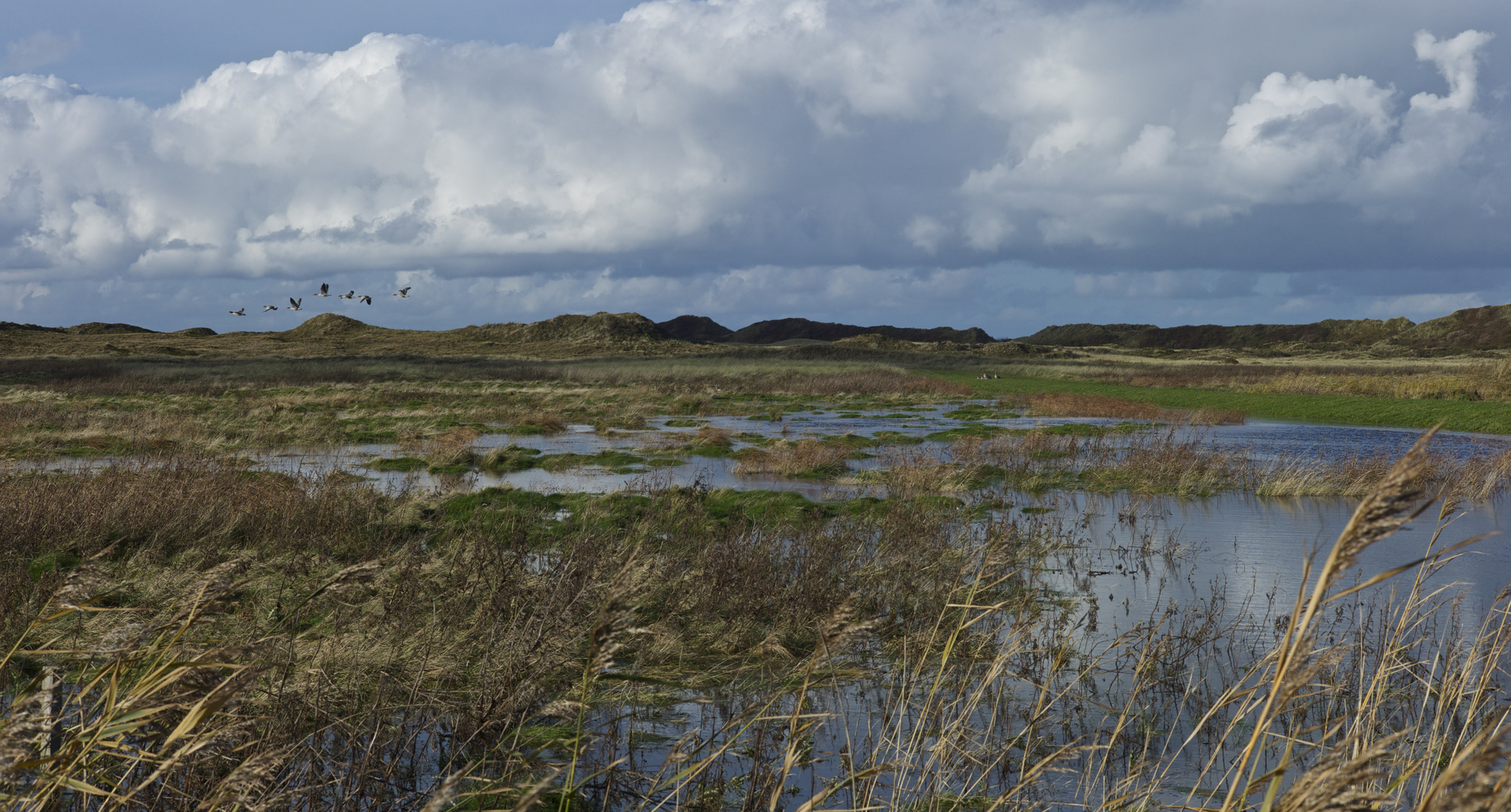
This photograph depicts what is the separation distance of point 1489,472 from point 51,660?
69.8ft

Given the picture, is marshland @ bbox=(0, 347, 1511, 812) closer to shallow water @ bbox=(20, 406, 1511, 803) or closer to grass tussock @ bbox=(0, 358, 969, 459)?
shallow water @ bbox=(20, 406, 1511, 803)

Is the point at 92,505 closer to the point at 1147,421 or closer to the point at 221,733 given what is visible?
the point at 221,733

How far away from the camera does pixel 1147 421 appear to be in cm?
3131

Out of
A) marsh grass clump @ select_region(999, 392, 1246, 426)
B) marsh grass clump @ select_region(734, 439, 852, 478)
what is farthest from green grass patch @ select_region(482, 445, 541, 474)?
marsh grass clump @ select_region(999, 392, 1246, 426)

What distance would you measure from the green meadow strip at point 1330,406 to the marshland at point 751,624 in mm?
4847

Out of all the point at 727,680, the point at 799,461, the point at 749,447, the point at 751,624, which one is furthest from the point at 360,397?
the point at 727,680

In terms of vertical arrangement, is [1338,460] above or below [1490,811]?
below

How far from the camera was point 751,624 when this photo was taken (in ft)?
26.9

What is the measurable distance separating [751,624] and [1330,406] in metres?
35.9

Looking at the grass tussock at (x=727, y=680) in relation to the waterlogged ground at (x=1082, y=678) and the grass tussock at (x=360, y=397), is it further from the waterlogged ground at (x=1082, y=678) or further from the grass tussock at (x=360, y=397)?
the grass tussock at (x=360, y=397)

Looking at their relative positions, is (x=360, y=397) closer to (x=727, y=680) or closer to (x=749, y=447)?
(x=749, y=447)

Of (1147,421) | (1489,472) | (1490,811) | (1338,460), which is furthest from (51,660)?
(1147,421)

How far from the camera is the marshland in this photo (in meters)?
3.12

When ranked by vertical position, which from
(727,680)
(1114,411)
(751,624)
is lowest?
(727,680)
